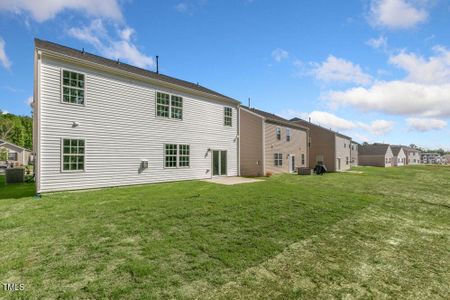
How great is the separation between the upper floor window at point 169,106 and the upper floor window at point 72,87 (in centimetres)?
435

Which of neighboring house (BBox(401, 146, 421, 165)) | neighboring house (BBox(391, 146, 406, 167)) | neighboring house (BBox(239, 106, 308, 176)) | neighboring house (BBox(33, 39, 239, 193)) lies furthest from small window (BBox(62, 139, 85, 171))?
neighboring house (BBox(401, 146, 421, 165))

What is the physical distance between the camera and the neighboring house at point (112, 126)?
11.0 m

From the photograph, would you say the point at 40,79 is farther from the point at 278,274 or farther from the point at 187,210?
the point at 278,274

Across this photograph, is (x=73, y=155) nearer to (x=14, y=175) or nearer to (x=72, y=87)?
(x=72, y=87)

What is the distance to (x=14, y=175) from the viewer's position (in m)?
14.9

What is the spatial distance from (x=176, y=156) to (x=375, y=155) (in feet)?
187

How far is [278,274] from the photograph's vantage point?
4570 mm

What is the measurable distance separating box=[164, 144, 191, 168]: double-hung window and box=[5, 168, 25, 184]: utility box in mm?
9154

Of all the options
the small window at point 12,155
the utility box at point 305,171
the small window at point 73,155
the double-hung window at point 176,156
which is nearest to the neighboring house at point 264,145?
the utility box at point 305,171

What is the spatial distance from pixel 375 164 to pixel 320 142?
32270mm

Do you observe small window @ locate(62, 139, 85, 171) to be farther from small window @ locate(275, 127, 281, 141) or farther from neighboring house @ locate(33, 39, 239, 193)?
small window @ locate(275, 127, 281, 141)

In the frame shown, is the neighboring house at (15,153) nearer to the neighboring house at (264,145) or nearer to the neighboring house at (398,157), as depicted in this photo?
the neighboring house at (264,145)

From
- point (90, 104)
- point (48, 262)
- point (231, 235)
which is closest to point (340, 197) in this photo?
point (231, 235)

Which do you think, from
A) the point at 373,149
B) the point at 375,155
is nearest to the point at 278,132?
the point at 375,155
